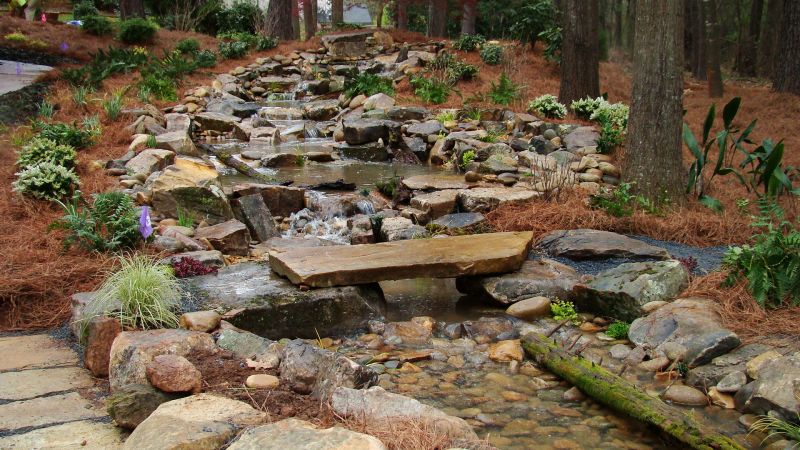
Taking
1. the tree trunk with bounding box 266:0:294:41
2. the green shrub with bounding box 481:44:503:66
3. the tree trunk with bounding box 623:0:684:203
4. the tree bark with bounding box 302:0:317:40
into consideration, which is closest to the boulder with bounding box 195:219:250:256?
the tree trunk with bounding box 623:0:684:203

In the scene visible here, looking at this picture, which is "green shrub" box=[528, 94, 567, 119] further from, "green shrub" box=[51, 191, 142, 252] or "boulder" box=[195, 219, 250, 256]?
"green shrub" box=[51, 191, 142, 252]

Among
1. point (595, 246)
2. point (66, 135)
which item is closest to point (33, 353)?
point (595, 246)

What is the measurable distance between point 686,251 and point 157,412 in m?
4.93

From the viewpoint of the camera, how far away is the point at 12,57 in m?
15.5

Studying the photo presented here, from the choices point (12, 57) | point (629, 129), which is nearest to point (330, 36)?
point (12, 57)

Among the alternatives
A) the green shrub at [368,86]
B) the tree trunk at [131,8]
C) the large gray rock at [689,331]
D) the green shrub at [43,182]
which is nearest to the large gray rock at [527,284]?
the large gray rock at [689,331]

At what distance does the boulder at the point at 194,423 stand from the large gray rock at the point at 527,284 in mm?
2749

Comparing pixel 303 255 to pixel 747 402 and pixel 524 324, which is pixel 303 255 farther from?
pixel 747 402

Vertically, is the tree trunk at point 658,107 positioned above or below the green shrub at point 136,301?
above

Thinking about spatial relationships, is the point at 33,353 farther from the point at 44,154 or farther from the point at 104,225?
the point at 44,154

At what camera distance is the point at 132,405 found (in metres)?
3.39

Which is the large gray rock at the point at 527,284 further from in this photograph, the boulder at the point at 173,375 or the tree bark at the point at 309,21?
the tree bark at the point at 309,21

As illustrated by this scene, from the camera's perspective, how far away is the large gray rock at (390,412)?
10.8ft

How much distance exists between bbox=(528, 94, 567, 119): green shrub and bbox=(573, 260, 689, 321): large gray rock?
20.4ft
